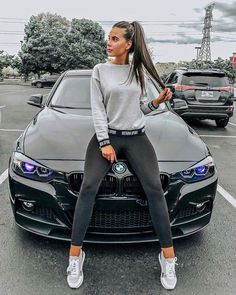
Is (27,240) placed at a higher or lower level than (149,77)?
lower

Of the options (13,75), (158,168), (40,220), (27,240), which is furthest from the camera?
(13,75)

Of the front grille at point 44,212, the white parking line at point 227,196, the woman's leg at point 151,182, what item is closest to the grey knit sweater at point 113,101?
the woman's leg at point 151,182

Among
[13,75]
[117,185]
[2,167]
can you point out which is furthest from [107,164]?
[13,75]

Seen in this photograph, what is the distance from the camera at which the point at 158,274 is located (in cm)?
284

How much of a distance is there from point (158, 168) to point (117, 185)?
1.06 feet

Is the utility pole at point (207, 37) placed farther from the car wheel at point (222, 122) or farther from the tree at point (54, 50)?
the car wheel at point (222, 122)

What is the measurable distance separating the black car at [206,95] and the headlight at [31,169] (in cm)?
726

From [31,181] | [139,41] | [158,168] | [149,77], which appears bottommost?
[31,181]

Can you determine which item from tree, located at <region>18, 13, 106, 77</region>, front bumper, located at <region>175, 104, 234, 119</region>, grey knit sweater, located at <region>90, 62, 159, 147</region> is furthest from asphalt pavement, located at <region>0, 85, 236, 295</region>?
tree, located at <region>18, 13, 106, 77</region>

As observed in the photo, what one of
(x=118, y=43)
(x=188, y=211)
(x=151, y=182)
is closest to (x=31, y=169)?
(x=151, y=182)

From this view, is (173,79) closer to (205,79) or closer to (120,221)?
(205,79)

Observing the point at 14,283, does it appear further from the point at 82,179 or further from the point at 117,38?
the point at 117,38

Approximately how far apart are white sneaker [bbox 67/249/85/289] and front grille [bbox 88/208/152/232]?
27 centimetres

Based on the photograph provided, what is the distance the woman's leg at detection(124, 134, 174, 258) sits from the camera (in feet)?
8.64
